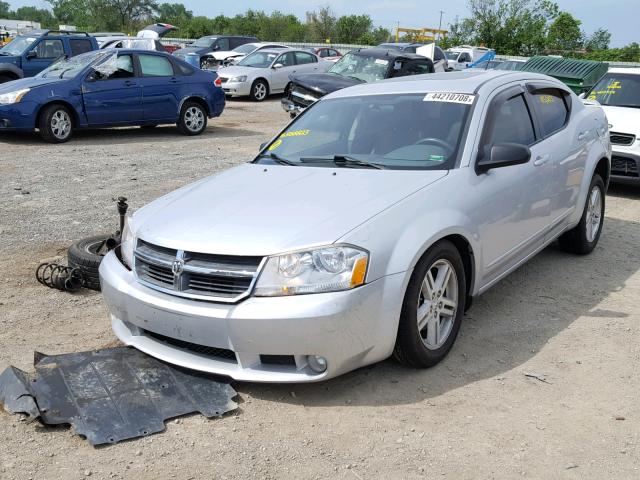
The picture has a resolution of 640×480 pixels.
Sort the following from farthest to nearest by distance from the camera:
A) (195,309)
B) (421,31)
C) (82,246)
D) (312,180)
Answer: (421,31)
(82,246)
(312,180)
(195,309)

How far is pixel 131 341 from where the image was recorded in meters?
4.04

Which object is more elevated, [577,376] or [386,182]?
[386,182]

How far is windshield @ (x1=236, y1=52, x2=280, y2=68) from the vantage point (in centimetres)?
2111

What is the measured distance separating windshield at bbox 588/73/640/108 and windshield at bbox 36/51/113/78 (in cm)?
828

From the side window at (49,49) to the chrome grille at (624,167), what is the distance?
12978 mm

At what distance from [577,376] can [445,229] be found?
115 cm

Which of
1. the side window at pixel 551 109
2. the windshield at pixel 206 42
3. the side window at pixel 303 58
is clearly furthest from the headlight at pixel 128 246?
the windshield at pixel 206 42

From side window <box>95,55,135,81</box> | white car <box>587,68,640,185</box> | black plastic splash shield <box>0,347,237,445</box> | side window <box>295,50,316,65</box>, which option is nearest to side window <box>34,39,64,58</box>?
side window <box>95,55,135,81</box>

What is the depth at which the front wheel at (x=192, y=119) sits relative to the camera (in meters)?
13.7

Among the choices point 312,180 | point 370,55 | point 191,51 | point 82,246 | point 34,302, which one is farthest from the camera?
point 191,51

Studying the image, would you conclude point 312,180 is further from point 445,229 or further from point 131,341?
point 131,341

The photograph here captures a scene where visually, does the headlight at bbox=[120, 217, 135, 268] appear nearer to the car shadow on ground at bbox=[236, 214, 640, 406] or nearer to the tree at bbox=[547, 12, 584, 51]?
the car shadow on ground at bbox=[236, 214, 640, 406]

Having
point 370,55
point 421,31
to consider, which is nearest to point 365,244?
point 370,55

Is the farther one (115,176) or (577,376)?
(115,176)
